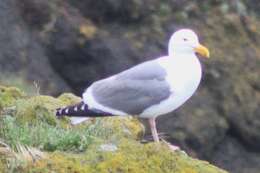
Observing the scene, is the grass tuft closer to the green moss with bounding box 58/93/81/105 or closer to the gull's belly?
the gull's belly

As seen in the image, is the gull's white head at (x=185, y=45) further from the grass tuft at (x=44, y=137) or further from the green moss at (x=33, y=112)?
the grass tuft at (x=44, y=137)

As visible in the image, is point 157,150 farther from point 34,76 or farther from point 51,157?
point 34,76

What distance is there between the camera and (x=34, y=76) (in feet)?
46.6

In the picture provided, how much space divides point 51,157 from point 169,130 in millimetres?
6997

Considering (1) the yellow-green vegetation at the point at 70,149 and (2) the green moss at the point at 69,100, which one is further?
(2) the green moss at the point at 69,100

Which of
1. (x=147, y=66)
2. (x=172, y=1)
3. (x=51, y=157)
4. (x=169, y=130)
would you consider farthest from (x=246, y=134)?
(x=51, y=157)

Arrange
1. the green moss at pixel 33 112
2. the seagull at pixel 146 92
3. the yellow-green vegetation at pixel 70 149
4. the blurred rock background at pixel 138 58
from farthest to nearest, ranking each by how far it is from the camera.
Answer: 1. the blurred rock background at pixel 138 58
2. the seagull at pixel 146 92
3. the green moss at pixel 33 112
4. the yellow-green vegetation at pixel 70 149

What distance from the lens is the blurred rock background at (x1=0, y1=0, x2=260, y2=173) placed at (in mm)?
14266

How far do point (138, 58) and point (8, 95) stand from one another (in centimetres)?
580

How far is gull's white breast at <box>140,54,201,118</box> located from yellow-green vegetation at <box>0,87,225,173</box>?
301 mm

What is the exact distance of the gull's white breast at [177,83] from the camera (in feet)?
27.6

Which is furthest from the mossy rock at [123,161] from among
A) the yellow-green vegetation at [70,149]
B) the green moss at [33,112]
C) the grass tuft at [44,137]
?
the green moss at [33,112]

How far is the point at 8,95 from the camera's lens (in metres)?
8.80

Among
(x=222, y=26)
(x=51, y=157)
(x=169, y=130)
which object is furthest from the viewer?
(x=222, y=26)
